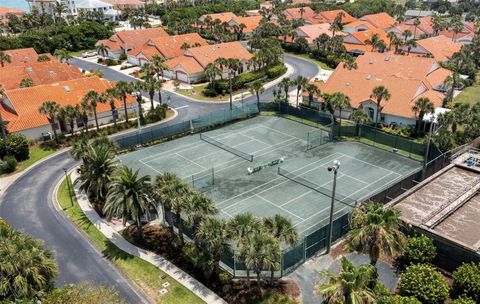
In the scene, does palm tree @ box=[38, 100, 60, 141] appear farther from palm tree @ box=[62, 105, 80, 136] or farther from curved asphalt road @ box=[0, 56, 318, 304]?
curved asphalt road @ box=[0, 56, 318, 304]

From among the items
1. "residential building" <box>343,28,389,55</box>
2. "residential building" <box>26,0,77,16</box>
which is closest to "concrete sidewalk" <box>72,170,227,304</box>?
"residential building" <box>343,28,389,55</box>

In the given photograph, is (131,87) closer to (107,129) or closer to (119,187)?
(107,129)

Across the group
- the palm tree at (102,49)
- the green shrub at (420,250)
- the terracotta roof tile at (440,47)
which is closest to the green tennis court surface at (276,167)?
the green shrub at (420,250)

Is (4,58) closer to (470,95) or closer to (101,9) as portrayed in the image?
(101,9)

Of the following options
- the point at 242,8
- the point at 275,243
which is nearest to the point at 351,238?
the point at 275,243

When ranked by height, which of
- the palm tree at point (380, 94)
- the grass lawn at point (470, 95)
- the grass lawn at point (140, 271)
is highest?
the palm tree at point (380, 94)

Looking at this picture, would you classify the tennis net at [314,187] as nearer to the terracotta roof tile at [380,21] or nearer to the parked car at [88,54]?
the parked car at [88,54]
